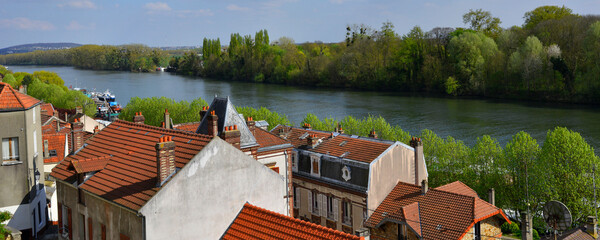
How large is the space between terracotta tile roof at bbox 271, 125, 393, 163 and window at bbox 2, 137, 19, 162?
13.4 metres

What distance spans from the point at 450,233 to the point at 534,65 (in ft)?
205

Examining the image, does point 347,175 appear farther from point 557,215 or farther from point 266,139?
point 557,215

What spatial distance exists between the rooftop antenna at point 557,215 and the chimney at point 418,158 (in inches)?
353

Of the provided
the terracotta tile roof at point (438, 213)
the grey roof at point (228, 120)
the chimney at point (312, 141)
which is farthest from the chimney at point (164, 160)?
the chimney at point (312, 141)

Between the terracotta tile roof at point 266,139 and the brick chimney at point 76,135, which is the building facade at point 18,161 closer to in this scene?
the brick chimney at point 76,135

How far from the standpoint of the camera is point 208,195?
14922mm

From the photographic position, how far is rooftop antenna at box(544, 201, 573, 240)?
17.7 meters

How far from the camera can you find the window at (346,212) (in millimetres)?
26281

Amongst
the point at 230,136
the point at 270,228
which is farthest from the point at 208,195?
the point at 230,136

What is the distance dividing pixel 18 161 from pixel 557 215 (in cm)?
2006

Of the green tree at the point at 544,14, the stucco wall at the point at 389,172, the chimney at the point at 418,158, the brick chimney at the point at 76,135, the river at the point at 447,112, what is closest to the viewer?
the brick chimney at the point at 76,135

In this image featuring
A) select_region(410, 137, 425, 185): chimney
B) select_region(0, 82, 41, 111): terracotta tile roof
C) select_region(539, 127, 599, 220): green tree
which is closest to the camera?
select_region(0, 82, 41, 111): terracotta tile roof

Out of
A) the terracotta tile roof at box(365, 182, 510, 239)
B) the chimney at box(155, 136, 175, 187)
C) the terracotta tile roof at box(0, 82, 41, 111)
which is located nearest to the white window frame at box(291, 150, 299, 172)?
the terracotta tile roof at box(365, 182, 510, 239)

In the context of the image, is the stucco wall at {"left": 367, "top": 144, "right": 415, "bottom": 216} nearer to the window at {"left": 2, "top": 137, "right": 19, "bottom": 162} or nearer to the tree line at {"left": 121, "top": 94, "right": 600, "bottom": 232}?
the tree line at {"left": 121, "top": 94, "right": 600, "bottom": 232}
